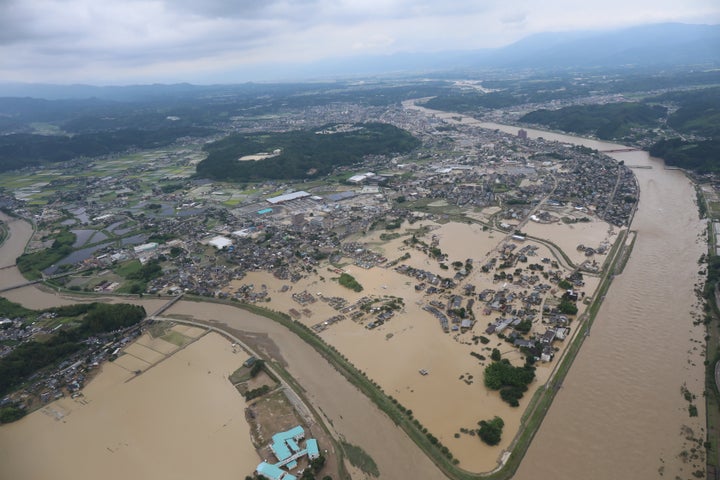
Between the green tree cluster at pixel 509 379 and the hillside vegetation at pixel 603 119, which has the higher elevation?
the hillside vegetation at pixel 603 119

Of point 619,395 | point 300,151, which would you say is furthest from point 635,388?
point 300,151

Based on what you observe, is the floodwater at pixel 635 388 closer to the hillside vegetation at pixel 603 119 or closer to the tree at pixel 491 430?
the tree at pixel 491 430

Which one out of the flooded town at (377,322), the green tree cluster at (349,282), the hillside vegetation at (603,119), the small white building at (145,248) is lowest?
the flooded town at (377,322)

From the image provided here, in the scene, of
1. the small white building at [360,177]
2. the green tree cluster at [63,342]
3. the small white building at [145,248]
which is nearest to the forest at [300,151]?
the small white building at [360,177]

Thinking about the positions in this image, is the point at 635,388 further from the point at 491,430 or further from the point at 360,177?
the point at 360,177

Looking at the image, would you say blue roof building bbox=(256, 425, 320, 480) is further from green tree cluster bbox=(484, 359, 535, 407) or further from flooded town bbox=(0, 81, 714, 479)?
green tree cluster bbox=(484, 359, 535, 407)

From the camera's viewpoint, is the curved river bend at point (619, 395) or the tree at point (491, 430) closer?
the curved river bend at point (619, 395)
